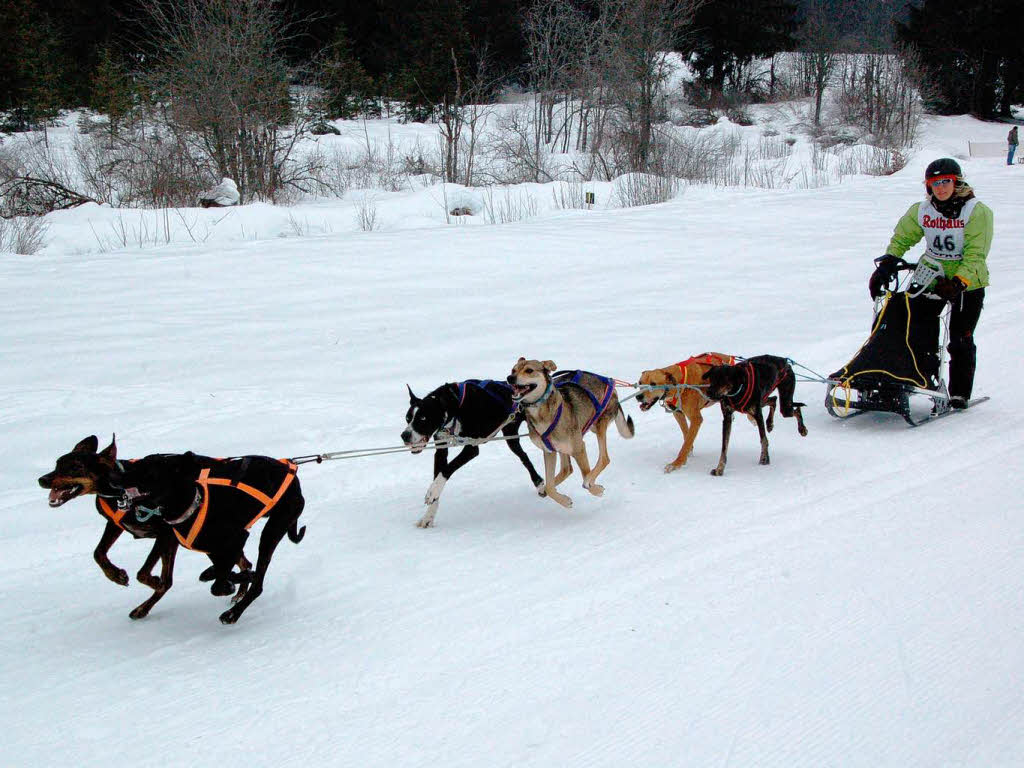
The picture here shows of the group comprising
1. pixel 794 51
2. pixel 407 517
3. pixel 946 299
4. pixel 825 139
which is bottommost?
pixel 407 517

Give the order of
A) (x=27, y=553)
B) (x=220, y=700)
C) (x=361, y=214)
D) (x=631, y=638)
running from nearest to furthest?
(x=220, y=700)
(x=631, y=638)
(x=27, y=553)
(x=361, y=214)

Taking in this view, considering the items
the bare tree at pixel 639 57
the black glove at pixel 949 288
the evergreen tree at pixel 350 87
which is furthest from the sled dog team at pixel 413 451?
the evergreen tree at pixel 350 87

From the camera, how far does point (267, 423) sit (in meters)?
6.39

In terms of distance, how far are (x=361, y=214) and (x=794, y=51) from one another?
35.1 metres

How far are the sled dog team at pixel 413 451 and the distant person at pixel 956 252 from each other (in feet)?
4.72

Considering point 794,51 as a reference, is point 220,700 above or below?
below

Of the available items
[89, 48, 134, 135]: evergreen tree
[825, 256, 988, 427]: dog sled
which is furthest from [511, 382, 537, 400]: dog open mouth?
[89, 48, 134, 135]: evergreen tree

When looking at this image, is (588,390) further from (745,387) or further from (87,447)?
(87,447)

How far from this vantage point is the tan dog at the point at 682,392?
223 inches

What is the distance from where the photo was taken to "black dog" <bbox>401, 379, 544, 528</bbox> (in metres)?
4.56

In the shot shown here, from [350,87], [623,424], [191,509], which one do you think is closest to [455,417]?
[623,424]

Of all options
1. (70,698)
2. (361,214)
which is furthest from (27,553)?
(361,214)

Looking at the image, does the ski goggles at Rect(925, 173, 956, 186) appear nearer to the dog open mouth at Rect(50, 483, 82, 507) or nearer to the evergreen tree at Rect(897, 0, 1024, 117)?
A: the dog open mouth at Rect(50, 483, 82, 507)

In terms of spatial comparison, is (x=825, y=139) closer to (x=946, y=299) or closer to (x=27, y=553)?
(x=946, y=299)
